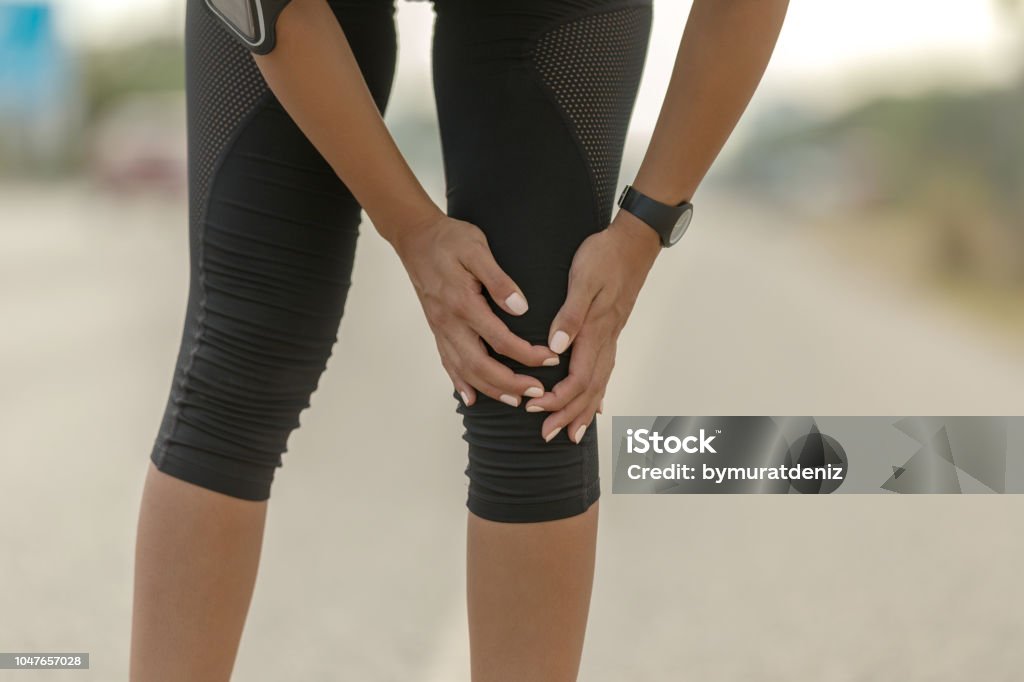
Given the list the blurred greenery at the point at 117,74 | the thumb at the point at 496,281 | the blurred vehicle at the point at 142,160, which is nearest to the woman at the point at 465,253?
the thumb at the point at 496,281

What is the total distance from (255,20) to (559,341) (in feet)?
0.91

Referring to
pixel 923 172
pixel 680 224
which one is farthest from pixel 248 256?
pixel 923 172

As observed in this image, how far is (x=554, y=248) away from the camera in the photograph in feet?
2.45

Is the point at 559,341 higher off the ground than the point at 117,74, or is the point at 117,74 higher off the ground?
the point at 117,74

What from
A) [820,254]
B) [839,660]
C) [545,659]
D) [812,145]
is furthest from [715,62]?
[812,145]

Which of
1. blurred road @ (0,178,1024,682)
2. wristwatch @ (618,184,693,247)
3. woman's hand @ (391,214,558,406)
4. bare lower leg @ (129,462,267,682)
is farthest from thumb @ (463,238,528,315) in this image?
blurred road @ (0,178,1024,682)

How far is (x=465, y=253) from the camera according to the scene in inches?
28.8

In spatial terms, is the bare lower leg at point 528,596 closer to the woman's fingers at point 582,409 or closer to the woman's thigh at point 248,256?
the woman's fingers at point 582,409

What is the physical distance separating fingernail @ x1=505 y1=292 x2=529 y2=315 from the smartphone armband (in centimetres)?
22

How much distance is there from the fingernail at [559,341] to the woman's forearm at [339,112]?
115 mm

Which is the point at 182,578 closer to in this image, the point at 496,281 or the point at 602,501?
the point at 496,281

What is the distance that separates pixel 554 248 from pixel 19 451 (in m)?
1.74

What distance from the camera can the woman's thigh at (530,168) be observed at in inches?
29.3

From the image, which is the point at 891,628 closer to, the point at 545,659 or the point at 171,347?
the point at 545,659
